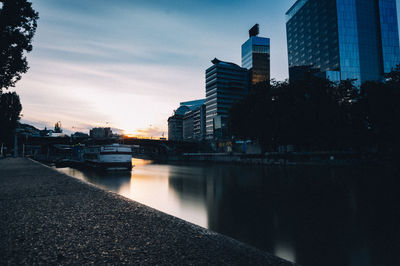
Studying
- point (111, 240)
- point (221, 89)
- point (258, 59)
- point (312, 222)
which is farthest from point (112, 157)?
point (258, 59)

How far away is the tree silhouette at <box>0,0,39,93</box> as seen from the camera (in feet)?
55.8

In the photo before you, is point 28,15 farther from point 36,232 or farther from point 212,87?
point 212,87

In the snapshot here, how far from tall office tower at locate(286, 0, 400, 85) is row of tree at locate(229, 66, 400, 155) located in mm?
82997

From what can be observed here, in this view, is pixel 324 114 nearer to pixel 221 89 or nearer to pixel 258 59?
pixel 221 89

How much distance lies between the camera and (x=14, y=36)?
1786 centimetres

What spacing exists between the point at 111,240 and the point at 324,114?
48559mm

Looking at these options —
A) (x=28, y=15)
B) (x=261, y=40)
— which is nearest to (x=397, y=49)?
(x=261, y=40)

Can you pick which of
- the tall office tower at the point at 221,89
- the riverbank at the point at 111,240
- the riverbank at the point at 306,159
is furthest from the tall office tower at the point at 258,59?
the riverbank at the point at 111,240

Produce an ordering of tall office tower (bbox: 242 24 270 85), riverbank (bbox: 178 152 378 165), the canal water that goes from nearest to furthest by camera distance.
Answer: the canal water, riverbank (bbox: 178 152 378 165), tall office tower (bbox: 242 24 270 85)

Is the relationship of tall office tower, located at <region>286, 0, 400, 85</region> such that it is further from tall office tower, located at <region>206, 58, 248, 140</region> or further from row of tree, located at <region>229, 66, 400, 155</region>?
row of tree, located at <region>229, 66, 400, 155</region>

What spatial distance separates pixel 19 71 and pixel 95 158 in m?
28.4

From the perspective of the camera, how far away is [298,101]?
4909cm

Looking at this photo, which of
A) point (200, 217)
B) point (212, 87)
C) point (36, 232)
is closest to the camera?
point (36, 232)

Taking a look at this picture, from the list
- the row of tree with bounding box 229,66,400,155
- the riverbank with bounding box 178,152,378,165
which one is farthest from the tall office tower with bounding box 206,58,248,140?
the row of tree with bounding box 229,66,400,155
